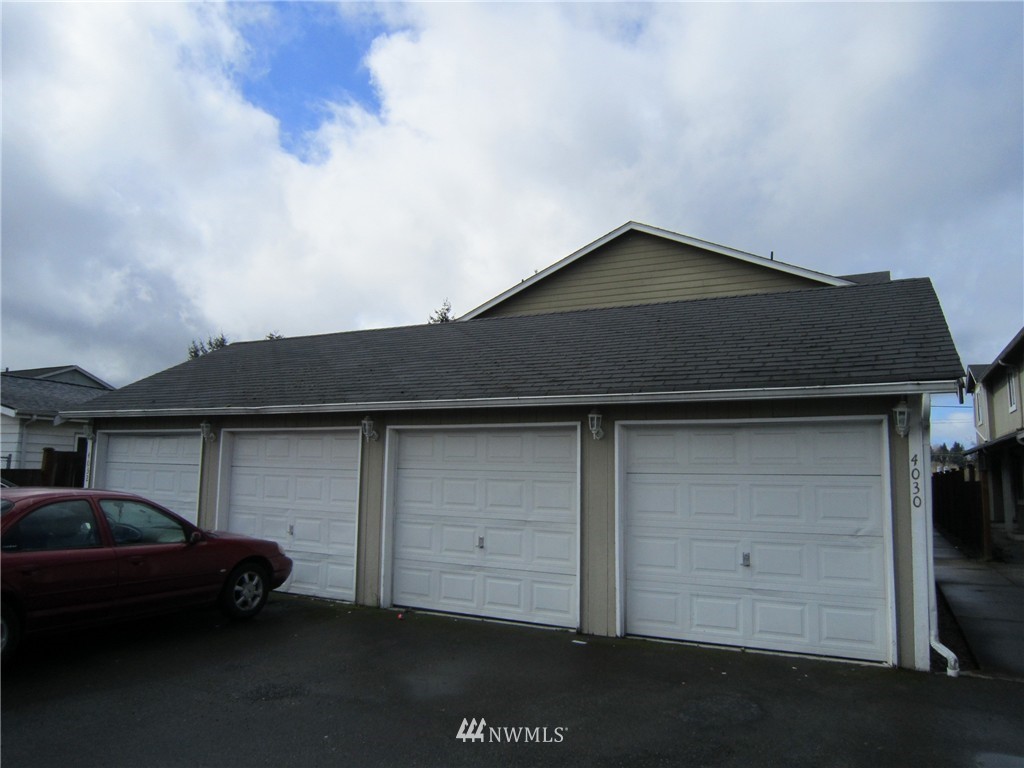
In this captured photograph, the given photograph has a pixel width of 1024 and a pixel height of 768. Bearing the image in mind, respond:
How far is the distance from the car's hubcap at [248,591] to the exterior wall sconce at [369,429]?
7.09ft

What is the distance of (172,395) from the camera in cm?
1090

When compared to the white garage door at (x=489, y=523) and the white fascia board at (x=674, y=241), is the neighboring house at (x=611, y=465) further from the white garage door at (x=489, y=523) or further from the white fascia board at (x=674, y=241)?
the white fascia board at (x=674, y=241)

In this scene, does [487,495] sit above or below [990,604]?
above

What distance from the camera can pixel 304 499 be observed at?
9.48 m

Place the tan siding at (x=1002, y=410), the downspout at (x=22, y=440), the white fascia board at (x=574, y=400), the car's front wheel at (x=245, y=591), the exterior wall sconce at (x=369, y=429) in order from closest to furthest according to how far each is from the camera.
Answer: the white fascia board at (x=574, y=400) < the car's front wheel at (x=245, y=591) < the exterior wall sconce at (x=369, y=429) < the downspout at (x=22, y=440) < the tan siding at (x=1002, y=410)

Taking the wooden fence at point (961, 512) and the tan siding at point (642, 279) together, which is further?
the tan siding at point (642, 279)

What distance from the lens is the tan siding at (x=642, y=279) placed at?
597 inches

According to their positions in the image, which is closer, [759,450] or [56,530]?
[56,530]

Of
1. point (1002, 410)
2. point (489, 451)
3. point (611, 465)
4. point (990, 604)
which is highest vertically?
point (1002, 410)

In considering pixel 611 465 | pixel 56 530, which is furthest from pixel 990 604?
pixel 56 530

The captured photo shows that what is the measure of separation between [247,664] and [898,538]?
6.20m

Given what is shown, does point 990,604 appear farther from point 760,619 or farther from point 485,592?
point 485,592

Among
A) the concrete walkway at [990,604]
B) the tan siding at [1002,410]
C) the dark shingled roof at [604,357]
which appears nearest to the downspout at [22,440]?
the dark shingled roof at [604,357]

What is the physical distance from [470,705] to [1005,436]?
1967 cm
